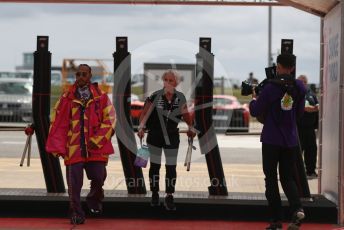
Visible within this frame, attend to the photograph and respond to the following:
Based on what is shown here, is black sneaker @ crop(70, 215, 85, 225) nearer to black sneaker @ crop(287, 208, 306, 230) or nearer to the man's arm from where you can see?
the man's arm

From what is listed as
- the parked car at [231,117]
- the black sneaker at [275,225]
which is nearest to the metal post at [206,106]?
the black sneaker at [275,225]

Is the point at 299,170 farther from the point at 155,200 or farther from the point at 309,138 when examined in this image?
the point at 309,138

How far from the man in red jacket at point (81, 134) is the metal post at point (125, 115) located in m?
0.88

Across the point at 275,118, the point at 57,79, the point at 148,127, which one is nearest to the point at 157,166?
the point at 148,127

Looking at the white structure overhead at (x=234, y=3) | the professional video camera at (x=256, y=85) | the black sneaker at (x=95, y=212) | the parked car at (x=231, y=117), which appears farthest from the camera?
the parked car at (x=231, y=117)

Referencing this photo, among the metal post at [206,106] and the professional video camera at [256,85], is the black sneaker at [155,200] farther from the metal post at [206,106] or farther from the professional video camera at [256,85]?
the professional video camera at [256,85]

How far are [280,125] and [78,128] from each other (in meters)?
2.18

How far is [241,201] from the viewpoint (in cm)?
913

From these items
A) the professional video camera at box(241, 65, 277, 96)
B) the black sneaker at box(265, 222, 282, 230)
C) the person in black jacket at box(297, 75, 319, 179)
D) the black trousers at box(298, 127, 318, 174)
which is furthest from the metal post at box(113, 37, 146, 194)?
the black trousers at box(298, 127, 318, 174)

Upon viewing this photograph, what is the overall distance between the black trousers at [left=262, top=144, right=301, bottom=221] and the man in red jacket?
1757 mm

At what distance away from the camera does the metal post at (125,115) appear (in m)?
9.65

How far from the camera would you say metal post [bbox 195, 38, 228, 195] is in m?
9.56

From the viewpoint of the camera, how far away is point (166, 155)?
8.98 metres

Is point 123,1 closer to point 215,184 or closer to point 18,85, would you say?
point 215,184
